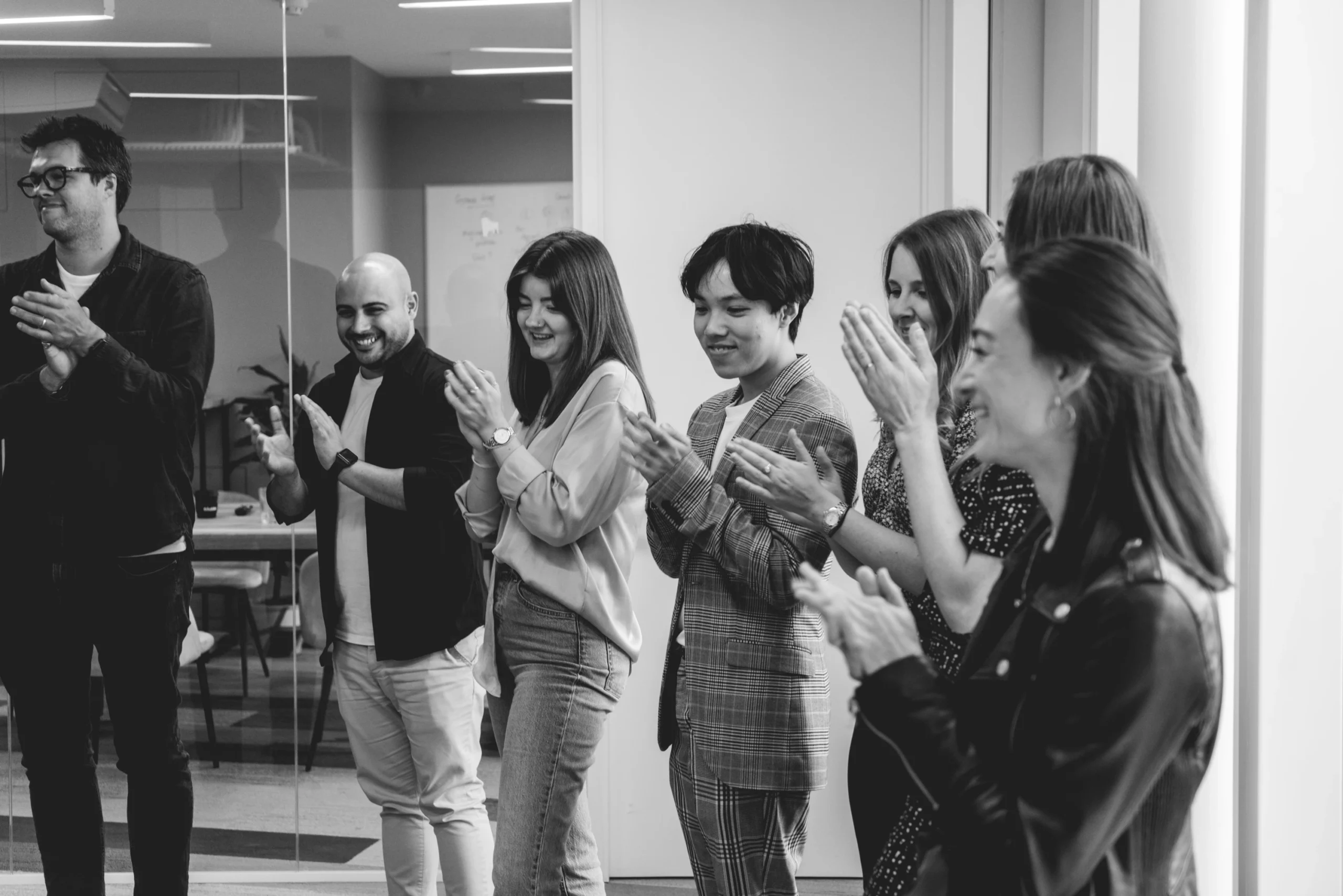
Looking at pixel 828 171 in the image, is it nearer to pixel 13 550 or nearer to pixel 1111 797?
pixel 13 550

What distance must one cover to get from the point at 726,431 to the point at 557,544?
1.18 feet

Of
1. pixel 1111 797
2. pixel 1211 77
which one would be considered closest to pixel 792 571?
pixel 1111 797

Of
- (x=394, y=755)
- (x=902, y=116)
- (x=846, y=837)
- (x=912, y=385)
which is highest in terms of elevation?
(x=902, y=116)

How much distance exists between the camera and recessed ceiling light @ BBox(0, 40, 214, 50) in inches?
131

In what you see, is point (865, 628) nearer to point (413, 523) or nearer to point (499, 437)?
point (499, 437)

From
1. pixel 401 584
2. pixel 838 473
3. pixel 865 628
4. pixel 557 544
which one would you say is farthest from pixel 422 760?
pixel 865 628

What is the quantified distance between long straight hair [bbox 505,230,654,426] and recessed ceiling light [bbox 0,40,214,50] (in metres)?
1.70

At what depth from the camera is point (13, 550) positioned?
256 cm

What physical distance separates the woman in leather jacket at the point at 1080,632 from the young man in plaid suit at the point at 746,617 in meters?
0.74

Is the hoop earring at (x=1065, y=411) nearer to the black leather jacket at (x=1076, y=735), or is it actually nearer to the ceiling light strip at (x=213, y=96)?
the black leather jacket at (x=1076, y=735)

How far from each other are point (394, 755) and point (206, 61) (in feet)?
6.64

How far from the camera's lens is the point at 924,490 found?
146 cm

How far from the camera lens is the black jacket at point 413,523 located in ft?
8.35

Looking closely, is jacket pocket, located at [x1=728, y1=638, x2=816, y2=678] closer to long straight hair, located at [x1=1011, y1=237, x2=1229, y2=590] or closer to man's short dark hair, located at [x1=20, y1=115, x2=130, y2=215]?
long straight hair, located at [x1=1011, y1=237, x2=1229, y2=590]
